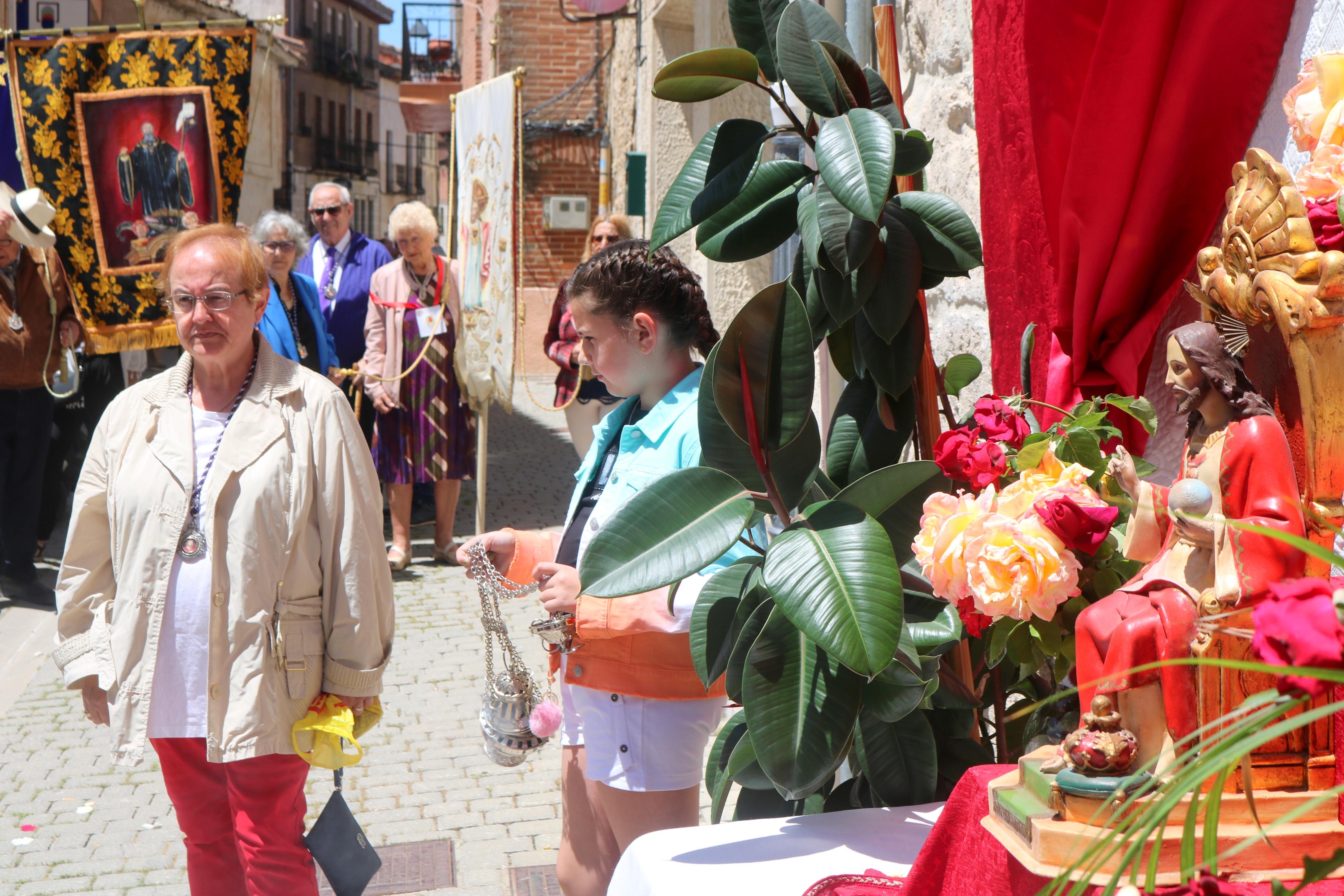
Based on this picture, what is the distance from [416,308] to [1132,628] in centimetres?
587

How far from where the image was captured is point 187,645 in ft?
8.13

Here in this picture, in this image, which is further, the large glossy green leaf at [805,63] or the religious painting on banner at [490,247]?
the religious painting on banner at [490,247]

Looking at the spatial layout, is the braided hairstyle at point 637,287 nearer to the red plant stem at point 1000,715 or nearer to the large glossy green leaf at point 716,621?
the large glossy green leaf at point 716,621

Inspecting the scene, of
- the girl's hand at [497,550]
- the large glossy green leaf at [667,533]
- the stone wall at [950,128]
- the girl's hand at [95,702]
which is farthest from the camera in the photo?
the stone wall at [950,128]

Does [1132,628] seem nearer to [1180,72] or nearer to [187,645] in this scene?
[1180,72]

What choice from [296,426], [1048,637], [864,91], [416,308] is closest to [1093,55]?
[864,91]

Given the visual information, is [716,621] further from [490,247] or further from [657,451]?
[490,247]

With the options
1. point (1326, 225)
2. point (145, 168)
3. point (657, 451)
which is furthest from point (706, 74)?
point (145, 168)

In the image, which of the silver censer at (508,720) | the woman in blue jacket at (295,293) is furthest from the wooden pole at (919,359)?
the woman in blue jacket at (295,293)

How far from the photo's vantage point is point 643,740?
2.13 m

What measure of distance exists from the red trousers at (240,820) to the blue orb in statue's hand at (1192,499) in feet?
6.55

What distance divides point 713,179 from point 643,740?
1028 millimetres

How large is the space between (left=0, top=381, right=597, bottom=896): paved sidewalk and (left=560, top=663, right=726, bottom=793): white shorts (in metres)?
1.37

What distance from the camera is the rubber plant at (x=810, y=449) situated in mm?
1384
